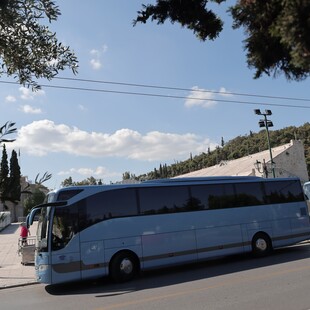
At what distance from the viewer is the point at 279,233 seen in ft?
57.2

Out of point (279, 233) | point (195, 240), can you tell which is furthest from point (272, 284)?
point (279, 233)

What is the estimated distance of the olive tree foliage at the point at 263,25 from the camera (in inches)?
115

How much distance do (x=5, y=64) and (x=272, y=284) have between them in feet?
26.2

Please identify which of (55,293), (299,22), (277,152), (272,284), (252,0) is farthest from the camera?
(277,152)

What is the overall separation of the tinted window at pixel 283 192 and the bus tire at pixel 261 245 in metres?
1.45

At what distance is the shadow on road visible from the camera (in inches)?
471

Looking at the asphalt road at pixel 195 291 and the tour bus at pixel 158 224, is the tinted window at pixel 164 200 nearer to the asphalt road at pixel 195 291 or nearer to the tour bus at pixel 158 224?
the tour bus at pixel 158 224

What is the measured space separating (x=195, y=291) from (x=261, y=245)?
24.2ft

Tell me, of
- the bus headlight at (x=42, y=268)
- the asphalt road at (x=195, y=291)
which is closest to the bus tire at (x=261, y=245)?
the asphalt road at (x=195, y=291)

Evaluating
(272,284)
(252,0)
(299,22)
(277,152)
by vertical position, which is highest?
(277,152)

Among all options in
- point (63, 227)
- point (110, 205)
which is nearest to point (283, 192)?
point (110, 205)

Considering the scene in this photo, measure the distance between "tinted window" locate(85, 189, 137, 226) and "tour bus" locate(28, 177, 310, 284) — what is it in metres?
0.03

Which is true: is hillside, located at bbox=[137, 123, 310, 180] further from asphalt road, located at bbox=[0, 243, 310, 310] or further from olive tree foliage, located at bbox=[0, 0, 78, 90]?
olive tree foliage, located at bbox=[0, 0, 78, 90]

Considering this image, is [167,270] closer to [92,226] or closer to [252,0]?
[92,226]
